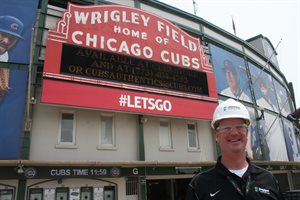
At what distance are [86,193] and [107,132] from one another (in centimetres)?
287

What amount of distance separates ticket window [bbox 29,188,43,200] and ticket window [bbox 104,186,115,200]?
8.47 ft

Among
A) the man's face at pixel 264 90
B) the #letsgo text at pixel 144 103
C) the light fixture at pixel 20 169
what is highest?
the man's face at pixel 264 90

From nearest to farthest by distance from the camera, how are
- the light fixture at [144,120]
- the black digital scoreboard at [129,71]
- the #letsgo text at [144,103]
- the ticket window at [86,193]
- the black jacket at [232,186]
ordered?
the black jacket at [232,186], the ticket window at [86,193], the black digital scoreboard at [129,71], the #letsgo text at [144,103], the light fixture at [144,120]

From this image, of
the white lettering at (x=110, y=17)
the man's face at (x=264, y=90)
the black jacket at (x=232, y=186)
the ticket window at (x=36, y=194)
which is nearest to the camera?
the black jacket at (x=232, y=186)

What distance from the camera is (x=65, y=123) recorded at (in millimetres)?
12422

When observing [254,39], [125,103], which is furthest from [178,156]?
[254,39]

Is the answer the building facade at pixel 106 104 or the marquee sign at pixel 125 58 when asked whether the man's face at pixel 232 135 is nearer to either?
the building facade at pixel 106 104

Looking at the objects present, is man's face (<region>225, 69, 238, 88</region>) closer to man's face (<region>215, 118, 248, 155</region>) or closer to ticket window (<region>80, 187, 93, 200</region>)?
ticket window (<region>80, 187, 93, 200</region>)

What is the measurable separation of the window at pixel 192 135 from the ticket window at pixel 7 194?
9029mm

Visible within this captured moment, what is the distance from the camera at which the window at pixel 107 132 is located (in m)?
13.1

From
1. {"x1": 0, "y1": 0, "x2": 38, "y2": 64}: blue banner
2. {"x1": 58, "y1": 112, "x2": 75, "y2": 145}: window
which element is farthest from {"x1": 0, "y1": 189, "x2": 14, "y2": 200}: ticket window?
{"x1": 0, "y1": 0, "x2": 38, "y2": 64}: blue banner

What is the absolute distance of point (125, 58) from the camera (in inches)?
546

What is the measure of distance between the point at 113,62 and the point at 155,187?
7978 millimetres

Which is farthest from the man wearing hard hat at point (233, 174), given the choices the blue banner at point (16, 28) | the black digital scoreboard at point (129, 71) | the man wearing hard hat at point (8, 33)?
the man wearing hard hat at point (8, 33)
